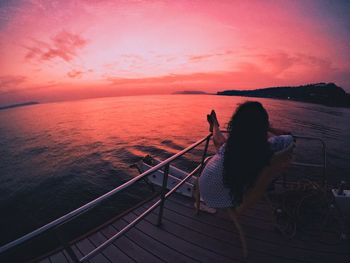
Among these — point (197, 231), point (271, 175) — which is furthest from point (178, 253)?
point (271, 175)

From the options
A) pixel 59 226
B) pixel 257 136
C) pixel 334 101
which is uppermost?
pixel 257 136

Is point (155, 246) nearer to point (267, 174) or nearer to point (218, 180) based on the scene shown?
point (218, 180)

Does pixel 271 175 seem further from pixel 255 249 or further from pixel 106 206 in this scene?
pixel 106 206

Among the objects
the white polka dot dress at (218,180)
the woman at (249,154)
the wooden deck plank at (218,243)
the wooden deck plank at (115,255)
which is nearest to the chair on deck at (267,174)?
the woman at (249,154)

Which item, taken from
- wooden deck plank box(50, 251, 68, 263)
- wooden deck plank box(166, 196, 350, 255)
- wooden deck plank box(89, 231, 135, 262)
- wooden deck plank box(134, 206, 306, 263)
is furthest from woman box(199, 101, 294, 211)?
wooden deck plank box(50, 251, 68, 263)

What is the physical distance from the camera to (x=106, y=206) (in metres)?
9.74

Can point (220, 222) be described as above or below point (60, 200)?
above

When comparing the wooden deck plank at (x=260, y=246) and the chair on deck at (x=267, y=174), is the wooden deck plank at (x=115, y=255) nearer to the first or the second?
the wooden deck plank at (x=260, y=246)

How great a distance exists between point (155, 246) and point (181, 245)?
376mm

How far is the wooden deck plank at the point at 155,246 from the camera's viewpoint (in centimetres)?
244

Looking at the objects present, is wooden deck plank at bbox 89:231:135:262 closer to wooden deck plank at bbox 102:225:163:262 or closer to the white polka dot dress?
wooden deck plank at bbox 102:225:163:262

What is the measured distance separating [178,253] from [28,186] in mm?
15974

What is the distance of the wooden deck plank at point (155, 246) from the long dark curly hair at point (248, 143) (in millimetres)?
1423

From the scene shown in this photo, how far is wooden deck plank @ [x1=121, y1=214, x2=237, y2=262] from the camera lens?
2.40 meters
